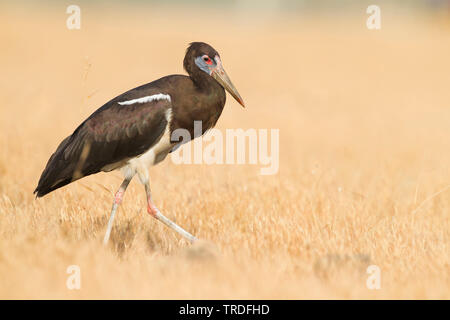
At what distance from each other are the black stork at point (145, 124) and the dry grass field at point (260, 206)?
0.87ft

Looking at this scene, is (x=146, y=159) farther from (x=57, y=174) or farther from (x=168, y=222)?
(x=57, y=174)

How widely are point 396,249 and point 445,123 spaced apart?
7.53 m

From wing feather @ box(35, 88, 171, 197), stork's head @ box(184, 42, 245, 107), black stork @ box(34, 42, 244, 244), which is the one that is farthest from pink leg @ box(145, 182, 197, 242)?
stork's head @ box(184, 42, 245, 107)

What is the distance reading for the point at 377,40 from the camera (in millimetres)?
25641

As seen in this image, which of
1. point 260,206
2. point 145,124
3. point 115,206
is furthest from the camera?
point 260,206

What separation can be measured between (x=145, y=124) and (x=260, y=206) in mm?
1585

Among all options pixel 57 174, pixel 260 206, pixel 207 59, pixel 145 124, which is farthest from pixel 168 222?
pixel 207 59

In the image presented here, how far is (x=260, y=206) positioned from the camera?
20.3ft

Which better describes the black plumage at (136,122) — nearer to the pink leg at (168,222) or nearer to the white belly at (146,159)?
the white belly at (146,159)

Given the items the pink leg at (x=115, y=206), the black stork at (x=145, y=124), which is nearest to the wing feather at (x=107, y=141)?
the black stork at (x=145, y=124)

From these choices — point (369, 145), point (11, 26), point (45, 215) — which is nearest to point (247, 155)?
point (369, 145)

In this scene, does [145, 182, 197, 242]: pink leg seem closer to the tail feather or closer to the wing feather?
the wing feather

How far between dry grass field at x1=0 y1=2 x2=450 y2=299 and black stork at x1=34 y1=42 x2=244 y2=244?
266 millimetres

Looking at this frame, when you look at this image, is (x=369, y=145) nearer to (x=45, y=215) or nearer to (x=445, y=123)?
(x=445, y=123)
